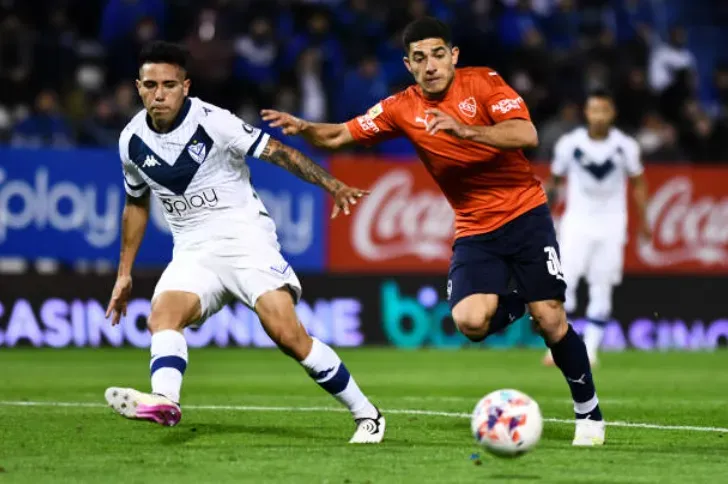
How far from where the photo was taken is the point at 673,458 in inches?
315

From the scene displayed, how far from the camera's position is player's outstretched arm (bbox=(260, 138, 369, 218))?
8.30m

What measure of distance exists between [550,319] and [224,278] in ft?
6.15

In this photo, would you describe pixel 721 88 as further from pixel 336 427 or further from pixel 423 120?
pixel 423 120

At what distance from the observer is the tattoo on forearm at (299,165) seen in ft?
27.7

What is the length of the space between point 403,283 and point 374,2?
5029 millimetres

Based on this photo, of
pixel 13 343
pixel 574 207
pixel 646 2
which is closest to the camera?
pixel 574 207

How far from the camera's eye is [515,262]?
889 cm

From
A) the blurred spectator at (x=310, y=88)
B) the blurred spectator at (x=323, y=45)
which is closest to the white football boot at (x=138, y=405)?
the blurred spectator at (x=310, y=88)

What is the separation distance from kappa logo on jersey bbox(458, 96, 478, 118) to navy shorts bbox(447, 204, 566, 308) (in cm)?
67

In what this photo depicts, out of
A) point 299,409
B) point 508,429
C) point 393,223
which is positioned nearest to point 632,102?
point 393,223

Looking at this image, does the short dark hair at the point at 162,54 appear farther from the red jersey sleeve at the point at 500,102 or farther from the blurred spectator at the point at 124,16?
the blurred spectator at the point at 124,16

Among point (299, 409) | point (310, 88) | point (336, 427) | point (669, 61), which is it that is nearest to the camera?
point (336, 427)

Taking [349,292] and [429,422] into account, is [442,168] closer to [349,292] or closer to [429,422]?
[429,422]

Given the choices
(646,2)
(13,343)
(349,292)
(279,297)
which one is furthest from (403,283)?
(279,297)
